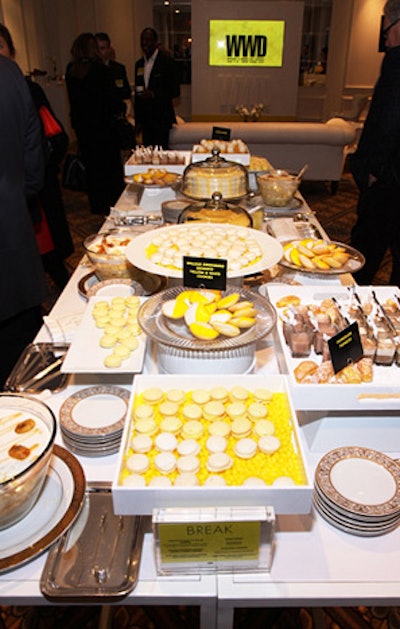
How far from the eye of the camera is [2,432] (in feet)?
2.58

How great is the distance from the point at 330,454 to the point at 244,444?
20 cm

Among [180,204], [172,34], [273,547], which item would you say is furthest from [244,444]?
[172,34]

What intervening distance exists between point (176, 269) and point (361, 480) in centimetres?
55

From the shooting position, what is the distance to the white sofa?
4.61 meters

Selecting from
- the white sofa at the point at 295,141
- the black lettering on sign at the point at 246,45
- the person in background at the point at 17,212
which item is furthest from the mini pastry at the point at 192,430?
the black lettering on sign at the point at 246,45

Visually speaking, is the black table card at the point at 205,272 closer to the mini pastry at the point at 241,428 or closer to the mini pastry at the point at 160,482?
the mini pastry at the point at 241,428

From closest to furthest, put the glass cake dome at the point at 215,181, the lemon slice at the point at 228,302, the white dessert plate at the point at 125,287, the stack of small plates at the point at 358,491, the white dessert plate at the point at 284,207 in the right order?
the stack of small plates at the point at 358,491
the lemon slice at the point at 228,302
the white dessert plate at the point at 125,287
the glass cake dome at the point at 215,181
the white dessert plate at the point at 284,207

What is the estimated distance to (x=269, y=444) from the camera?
734 mm

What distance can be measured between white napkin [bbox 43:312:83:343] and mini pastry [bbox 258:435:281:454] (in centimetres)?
61

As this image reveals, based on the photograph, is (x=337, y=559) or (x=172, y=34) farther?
(x=172, y=34)

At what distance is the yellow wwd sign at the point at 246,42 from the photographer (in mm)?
7520

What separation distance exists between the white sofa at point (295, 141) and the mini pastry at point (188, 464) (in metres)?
4.25

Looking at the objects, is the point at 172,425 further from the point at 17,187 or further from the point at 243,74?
the point at 243,74

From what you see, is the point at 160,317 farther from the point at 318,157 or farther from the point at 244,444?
the point at 318,157
